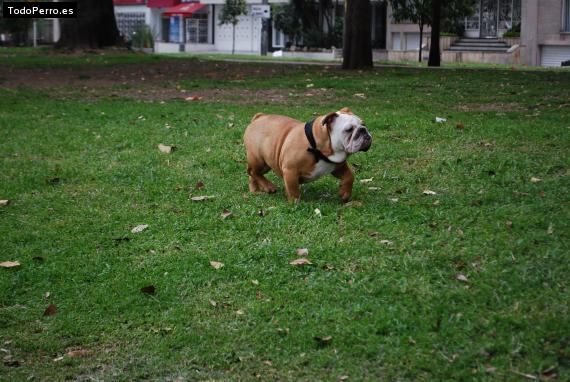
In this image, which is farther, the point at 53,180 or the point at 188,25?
the point at 188,25

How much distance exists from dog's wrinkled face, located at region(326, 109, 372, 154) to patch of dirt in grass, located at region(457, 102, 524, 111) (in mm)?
5502

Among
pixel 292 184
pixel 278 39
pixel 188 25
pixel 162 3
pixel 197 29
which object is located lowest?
pixel 292 184

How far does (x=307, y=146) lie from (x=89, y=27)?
2082cm

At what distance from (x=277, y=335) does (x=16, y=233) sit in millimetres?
3003

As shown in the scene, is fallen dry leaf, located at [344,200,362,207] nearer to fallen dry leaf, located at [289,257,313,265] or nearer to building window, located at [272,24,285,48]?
fallen dry leaf, located at [289,257,313,265]

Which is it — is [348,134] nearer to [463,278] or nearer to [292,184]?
[292,184]

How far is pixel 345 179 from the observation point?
7.11 m

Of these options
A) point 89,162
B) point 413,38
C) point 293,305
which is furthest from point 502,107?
point 413,38

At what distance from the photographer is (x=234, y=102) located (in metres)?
13.5

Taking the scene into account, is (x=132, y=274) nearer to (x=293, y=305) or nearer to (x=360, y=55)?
(x=293, y=305)

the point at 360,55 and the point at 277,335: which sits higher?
the point at 360,55

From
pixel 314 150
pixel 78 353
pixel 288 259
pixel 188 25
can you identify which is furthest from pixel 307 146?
pixel 188 25

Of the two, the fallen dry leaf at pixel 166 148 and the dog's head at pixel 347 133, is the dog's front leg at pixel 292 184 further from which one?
the fallen dry leaf at pixel 166 148

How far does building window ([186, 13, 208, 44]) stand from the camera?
54.7 m
